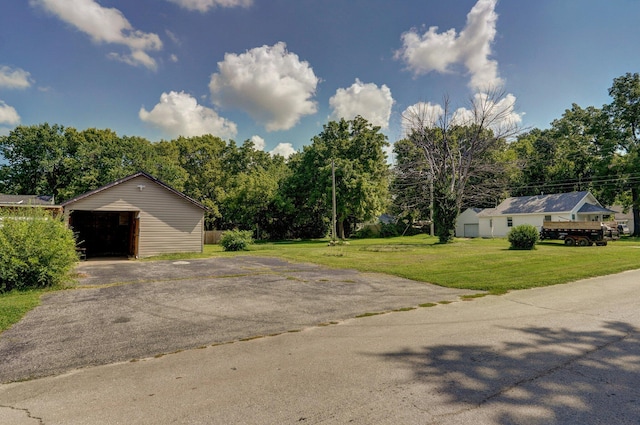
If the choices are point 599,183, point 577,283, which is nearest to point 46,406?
point 577,283

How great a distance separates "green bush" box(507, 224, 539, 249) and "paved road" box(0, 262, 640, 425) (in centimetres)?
1375

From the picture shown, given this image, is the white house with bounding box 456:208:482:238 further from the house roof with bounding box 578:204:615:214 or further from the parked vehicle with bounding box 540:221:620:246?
the parked vehicle with bounding box 540:221:620:246

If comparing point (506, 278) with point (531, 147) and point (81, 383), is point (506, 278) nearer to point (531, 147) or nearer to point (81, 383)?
point (81, 383)

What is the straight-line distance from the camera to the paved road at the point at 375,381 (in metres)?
2.77

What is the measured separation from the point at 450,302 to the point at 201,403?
18.0 feet

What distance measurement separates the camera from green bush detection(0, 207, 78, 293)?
26.2 ft

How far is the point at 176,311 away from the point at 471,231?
38.2m

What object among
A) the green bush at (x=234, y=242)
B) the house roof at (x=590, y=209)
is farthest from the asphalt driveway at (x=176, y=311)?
the house roof at (x=590, y=209)

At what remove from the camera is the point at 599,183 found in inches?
1369

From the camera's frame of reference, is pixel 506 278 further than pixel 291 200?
No

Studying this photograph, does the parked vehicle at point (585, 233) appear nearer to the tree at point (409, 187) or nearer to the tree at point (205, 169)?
the tree at point (409, 187)

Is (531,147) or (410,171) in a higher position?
(531,147)

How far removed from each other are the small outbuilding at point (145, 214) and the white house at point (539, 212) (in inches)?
1162

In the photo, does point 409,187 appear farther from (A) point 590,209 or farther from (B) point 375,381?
(B) point 375,381
